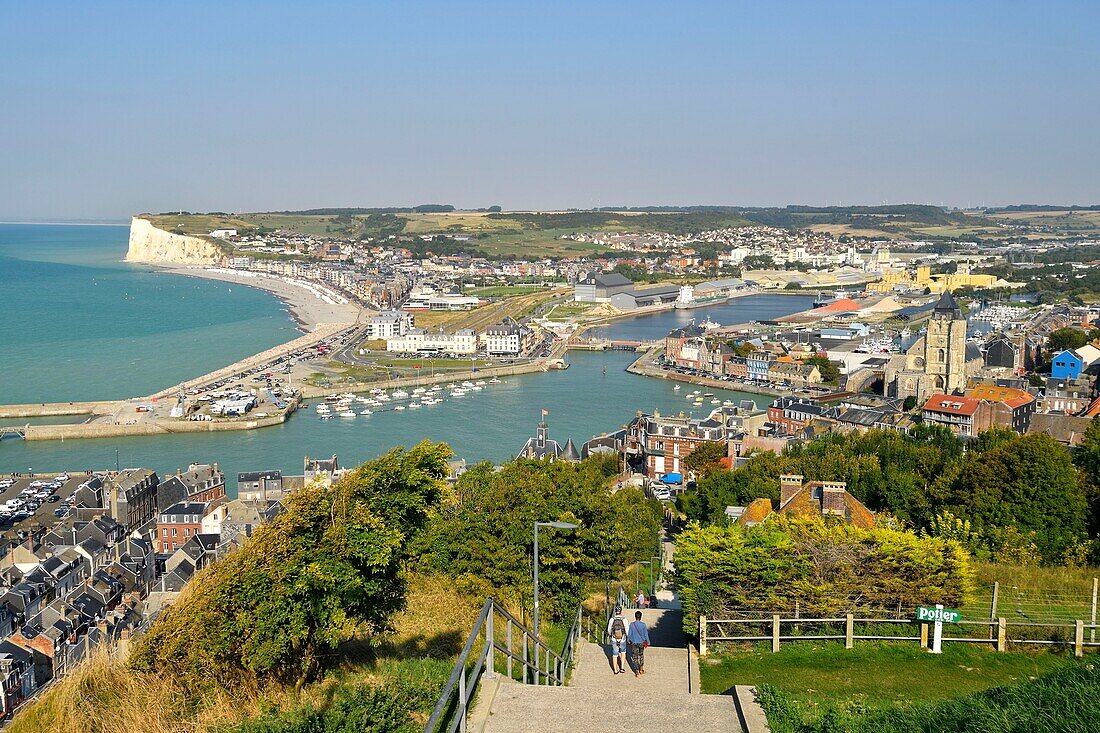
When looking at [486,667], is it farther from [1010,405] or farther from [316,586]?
[1010,405]

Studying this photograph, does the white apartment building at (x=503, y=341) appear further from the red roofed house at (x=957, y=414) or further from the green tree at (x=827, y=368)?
the red roofed house at (x=957, y=414)

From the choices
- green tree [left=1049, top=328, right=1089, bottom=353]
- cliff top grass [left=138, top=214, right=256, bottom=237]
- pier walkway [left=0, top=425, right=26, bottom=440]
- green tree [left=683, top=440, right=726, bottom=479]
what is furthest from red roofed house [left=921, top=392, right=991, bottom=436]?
cliff top grass [left=138, top=214, right=256, bottom=237]

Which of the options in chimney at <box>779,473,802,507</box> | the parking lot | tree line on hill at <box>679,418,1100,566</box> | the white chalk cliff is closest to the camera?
tree line on hill at <box>679,418,1100,566</box>

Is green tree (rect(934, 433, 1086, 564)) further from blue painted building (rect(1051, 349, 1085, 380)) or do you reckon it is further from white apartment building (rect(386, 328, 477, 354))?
white apartment building (rect(386, 328, 477, 354))

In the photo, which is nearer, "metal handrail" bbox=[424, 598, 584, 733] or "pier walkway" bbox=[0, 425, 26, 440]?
"metal handrail" bbox=[424, 598, 584, 733]

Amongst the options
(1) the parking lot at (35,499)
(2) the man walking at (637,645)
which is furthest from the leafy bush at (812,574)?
(1) the parking lot at (35,499)

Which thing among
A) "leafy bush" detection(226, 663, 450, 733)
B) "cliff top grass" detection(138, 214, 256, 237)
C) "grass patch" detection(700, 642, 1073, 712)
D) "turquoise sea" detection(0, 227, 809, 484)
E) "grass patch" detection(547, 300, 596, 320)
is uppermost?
"cliff top grass" detection(138, 214, 256, 237)

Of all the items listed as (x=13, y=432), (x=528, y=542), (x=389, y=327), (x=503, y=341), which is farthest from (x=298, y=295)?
(x=528, y=542)
